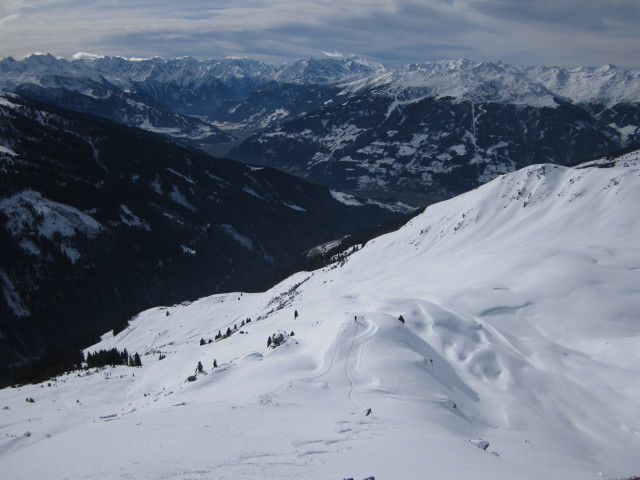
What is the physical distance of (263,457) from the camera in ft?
69.7

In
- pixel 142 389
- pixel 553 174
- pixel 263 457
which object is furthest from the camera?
pixel 553 174

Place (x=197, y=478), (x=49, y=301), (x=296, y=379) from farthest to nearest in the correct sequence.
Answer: (x=49, y=301), (x=296, y=379), (x=197, y=478)

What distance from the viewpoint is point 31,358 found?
445 feet

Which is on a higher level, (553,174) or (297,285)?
(553,174)

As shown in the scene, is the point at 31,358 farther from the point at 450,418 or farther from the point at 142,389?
the point at 450,418

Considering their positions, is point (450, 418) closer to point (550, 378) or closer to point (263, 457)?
point (263, 457)

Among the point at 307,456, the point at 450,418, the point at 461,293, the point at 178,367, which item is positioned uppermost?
the point at 307,456

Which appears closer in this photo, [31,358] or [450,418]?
[450,418]

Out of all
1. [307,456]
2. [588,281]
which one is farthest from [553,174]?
[307,456]

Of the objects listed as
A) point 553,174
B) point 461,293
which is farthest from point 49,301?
point 553,174

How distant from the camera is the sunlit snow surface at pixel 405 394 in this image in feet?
70.9

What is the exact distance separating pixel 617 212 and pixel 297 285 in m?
74.0

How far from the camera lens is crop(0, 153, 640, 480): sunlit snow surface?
851 inches

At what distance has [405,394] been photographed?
102 feet
